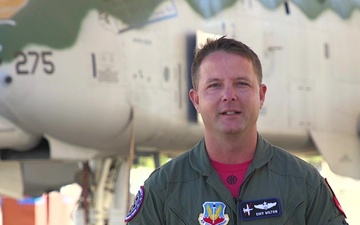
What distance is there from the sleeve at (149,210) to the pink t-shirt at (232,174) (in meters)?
0.21

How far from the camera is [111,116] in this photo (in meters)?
10.8

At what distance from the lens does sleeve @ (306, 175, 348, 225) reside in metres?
2.84

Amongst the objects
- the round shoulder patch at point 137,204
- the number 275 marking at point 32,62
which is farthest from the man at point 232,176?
the number 275 marking at point 32,62

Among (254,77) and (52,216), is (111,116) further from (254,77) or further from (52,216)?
(254,77)

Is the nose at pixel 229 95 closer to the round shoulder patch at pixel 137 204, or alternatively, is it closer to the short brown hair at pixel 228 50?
the short brown hair at pixel 228 50

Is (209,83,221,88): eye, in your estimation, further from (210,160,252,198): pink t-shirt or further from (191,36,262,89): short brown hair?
(210,160,252,198): pink t-shirt

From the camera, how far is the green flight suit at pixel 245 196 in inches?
109

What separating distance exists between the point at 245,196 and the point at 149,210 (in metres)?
0.31

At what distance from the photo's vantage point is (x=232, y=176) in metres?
2.86

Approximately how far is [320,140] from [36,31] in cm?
500

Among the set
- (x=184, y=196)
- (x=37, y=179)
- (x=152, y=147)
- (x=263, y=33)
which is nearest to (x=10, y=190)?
(x=37, y=179)

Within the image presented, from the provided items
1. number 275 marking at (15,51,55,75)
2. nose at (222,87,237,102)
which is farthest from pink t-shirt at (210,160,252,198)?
number 275 marking at (15,51,55,75)

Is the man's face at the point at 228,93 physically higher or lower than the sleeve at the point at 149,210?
higher

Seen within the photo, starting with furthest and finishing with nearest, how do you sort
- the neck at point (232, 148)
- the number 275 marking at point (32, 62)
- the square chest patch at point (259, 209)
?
the number 275 marking at point (32, 62) → the neck at point (232, 148) → the square chest patch at point (259, 209)
